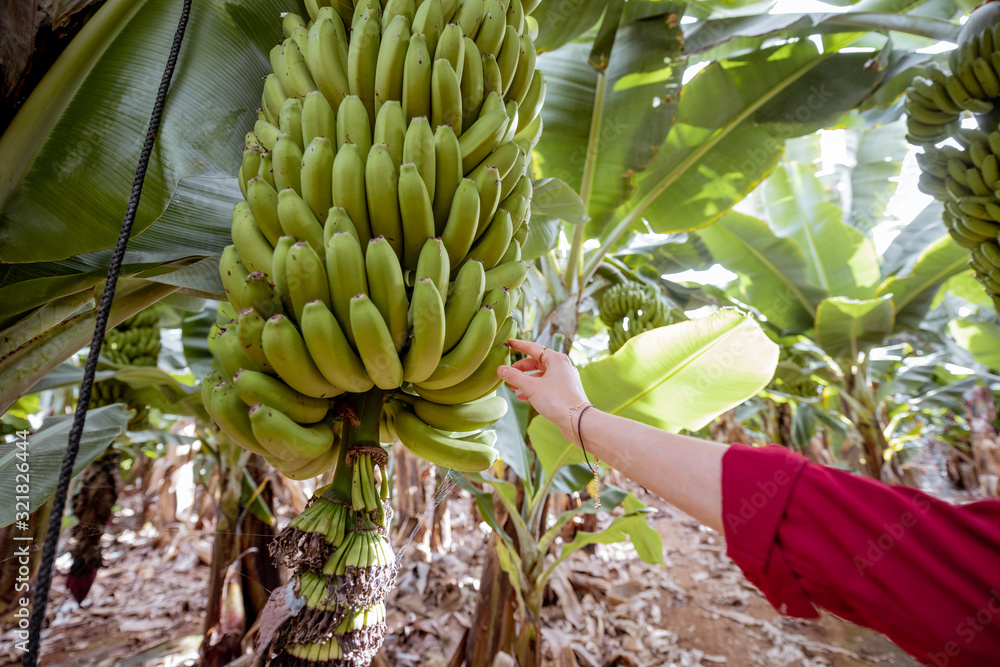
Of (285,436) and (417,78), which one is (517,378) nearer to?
(285,436)

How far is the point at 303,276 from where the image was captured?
2.20 ft

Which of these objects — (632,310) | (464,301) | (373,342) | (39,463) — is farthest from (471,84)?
(632,310)

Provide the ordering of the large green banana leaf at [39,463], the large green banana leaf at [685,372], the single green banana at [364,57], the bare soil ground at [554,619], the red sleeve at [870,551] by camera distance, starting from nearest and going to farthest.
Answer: the red sleeve at [870,551]
the single green banana at [364,57]
the large green banana leaf at [39,463]
the large green banana leaf at [685,372]
the bare soil ground at [554,619]

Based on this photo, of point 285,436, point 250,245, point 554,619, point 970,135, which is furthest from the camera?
point 554,619

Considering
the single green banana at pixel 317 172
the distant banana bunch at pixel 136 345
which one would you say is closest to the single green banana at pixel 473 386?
the single green banana at pixel 317 172

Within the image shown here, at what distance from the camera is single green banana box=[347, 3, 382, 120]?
832 mm

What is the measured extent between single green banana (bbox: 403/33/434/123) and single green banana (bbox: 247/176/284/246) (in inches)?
10.4

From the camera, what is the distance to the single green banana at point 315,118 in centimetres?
78

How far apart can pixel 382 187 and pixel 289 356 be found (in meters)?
0.29

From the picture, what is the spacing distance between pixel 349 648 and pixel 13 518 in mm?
996

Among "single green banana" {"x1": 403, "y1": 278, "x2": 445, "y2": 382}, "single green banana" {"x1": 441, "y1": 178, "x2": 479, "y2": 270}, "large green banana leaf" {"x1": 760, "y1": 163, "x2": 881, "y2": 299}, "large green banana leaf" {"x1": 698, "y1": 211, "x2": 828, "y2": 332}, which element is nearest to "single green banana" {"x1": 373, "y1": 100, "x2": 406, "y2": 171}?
"single green banana" {"x1": 441, "y1": 178, "x2": 479, "y2": 270}

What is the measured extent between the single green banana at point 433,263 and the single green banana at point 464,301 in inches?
1.7

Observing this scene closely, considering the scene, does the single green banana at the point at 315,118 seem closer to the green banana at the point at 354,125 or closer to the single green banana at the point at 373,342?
the green banana at the point at 354,125

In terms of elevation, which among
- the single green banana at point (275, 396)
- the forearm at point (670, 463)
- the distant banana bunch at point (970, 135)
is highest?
the distant banana bunch at point (970, 135)
